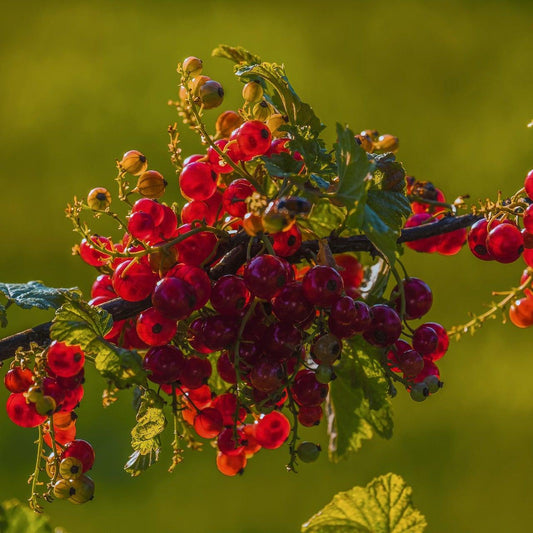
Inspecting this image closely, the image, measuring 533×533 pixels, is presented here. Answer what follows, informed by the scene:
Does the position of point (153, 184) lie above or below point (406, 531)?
above

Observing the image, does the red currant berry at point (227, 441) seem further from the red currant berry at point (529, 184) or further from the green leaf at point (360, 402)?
the red currant berry at point (529, 184)

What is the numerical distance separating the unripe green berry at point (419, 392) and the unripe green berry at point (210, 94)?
0.83 ft

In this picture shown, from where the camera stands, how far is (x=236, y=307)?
0.52 meters

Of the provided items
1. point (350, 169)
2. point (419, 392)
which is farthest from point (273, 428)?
point (350, 169)

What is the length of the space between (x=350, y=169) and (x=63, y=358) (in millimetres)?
223

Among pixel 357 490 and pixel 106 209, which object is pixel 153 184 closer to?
pixel 106 209

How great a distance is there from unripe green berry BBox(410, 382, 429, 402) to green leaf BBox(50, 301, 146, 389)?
Answer: 190mm

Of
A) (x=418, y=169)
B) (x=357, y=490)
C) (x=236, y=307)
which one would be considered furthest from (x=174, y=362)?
(x=418, y=169)

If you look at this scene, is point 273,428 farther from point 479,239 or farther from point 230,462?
point 479,239

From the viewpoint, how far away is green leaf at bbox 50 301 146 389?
45 centimetres

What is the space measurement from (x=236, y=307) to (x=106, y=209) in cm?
12

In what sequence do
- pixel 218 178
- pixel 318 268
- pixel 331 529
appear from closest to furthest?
pixel 331 529 → pixel 318 268 → pixel 218 178

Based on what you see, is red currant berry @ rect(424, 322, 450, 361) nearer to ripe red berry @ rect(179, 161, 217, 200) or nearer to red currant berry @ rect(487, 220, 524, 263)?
red currant berry @ rect(487, 220, 524, 263)

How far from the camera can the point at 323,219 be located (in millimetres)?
600
